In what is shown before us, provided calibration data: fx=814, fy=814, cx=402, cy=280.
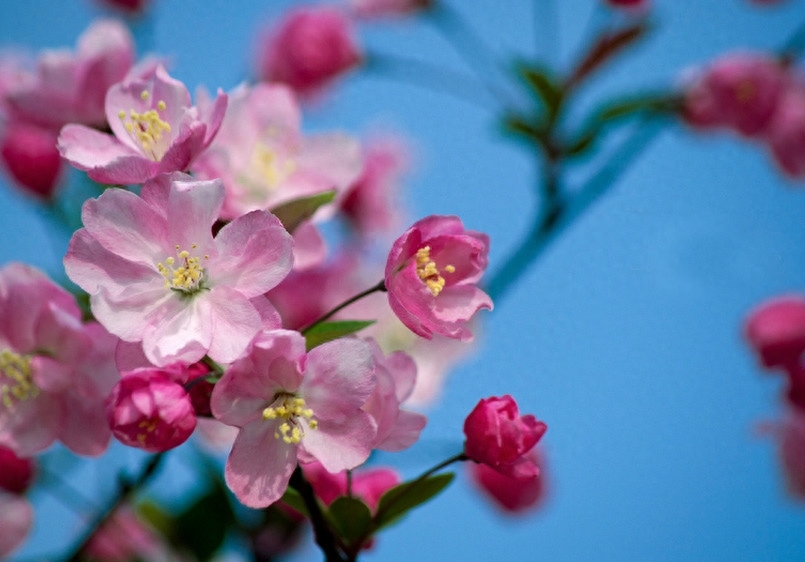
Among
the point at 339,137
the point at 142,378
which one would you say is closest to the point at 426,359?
the point at 339,137

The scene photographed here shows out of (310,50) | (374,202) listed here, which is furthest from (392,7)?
(374,202)

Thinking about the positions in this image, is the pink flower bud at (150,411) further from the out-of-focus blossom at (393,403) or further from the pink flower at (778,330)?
the pink flower at (778,330)

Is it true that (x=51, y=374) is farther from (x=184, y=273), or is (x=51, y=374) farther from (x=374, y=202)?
(x=374, y=202)

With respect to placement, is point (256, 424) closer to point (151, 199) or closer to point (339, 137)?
point (151, 199)

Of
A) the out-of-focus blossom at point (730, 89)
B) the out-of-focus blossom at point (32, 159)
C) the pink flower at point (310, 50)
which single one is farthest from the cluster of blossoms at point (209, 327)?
the out-of-focus blossom at point (730, 89)

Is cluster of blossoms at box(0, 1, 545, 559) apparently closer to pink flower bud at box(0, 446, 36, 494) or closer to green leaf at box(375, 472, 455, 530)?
green leaf at box(375, 472, 455, 530)

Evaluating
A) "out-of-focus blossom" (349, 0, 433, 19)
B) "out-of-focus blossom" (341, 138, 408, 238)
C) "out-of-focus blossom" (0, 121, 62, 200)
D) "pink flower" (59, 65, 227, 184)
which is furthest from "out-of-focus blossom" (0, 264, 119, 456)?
"out-of-focus blossom" (349, 0, 433, 19)
